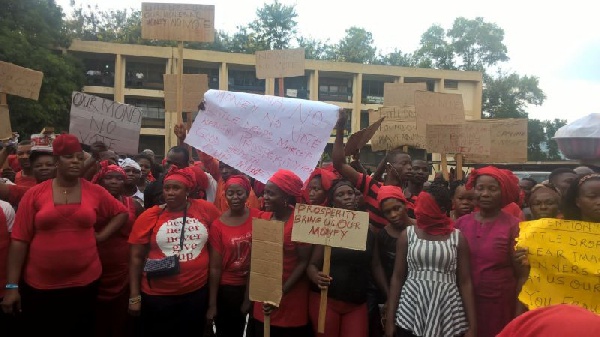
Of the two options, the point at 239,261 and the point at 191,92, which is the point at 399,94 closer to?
the point at 191,92

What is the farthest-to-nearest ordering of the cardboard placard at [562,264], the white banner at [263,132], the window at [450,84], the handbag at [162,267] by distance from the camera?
the window at [450,84], the white banner at [263,132], the handbag at [162,267], the cardboard placard at [562,264]

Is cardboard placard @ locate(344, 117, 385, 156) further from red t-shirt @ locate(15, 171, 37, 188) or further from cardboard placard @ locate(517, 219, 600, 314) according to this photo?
red t-shirt @ locate(15, 171, 37, 188)

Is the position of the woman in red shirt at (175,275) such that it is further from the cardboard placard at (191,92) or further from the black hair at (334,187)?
the cardboard placard at (191,92)

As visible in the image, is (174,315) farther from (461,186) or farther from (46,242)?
(461,186)

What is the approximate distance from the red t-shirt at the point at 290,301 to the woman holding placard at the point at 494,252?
1234mm

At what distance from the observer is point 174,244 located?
4109 mm

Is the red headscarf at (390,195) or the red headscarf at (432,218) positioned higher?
the red headscarf at (390,195)

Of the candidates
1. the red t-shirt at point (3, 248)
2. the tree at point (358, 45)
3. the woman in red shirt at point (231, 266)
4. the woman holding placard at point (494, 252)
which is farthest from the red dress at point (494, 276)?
the tree at point (358, 45)

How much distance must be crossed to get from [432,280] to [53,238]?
2628mm

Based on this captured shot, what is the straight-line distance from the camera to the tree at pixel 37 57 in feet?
67.8

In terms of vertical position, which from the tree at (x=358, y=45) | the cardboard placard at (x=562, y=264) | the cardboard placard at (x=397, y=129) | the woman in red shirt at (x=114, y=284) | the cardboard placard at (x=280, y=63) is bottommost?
the woman in red shirt at (x=114, y=284)

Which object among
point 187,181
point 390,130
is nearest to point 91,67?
point 390,130

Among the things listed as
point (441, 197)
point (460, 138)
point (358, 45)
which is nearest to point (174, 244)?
point (441, 197)

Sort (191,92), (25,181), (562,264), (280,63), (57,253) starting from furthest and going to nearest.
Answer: (280,63), (191,92), (25,181), (57,253), (562,264)
